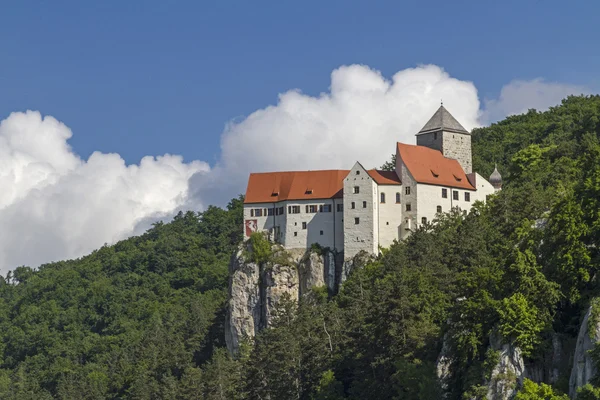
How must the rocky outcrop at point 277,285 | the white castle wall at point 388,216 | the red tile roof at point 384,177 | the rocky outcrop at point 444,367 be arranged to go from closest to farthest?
the rocky outcrop at point 444,367 → the white castle wall at point 388,216 → the red tile roof at point 384,177 → the rocky outcrop at point 277,285

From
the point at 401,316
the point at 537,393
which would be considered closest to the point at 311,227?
the point at 401,316

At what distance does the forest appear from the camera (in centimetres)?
6078

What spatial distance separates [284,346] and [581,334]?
29.4 meters

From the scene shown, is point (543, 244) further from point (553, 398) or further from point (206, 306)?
point (206, 306)

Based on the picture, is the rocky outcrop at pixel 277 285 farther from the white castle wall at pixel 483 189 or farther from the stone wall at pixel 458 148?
the stone wall at pixel 458 148

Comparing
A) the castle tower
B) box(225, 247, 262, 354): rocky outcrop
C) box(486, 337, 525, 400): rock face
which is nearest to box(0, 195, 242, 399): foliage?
box(225, 247, 262, 354): rocky outcrop

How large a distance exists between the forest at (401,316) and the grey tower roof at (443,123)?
5.33 m

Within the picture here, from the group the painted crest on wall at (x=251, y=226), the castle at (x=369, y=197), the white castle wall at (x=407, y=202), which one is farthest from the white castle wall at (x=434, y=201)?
the painted crest on wall at (x=251, y=226)

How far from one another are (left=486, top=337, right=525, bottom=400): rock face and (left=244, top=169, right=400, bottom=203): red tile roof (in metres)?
38.7

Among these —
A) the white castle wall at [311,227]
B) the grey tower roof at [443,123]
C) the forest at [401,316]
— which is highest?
the grey tower roof at [443,123]

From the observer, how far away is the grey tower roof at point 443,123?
103m

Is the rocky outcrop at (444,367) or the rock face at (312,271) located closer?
the rocky outcrop at (444,367)

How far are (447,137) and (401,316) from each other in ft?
109

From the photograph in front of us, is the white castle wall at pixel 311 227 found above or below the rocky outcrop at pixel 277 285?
above
